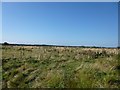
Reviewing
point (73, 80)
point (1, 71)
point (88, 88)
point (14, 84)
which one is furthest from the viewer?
point (1, 71)

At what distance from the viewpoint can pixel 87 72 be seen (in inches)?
742

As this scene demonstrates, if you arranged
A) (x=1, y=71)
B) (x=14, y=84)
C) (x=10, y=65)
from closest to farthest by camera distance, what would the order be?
(x=14, y=84) → (x=1, y=71) → (x=10, y=65)

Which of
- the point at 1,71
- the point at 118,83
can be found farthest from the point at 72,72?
the point at 1,71

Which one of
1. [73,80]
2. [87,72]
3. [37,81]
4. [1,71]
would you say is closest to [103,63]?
[87,72]

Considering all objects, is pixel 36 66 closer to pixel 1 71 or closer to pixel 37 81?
pixel 1 71

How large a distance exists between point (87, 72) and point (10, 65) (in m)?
7.83

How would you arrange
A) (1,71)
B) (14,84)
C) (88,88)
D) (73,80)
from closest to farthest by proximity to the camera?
(88,88) → (73,80) → (14,84) → (1,71)

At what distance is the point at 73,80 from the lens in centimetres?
1803

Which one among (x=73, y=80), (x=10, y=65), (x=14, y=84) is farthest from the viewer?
(x=10, y=65)

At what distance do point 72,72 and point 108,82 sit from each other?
3.10 metres

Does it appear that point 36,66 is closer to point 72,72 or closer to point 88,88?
point 72,72

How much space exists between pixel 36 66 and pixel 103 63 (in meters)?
5.39

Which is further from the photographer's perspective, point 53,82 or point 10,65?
point 10,65

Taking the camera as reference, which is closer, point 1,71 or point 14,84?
point 14,84
